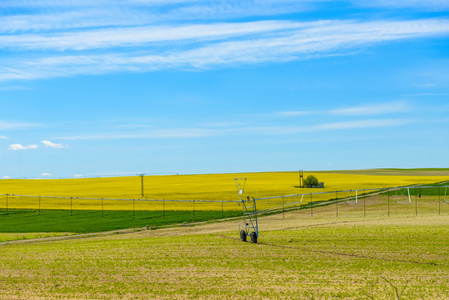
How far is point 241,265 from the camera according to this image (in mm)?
24000

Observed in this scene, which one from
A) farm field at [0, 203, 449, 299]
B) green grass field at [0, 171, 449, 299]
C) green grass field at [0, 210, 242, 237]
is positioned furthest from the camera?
Result: green grass field at [0, 210, 242, 237]

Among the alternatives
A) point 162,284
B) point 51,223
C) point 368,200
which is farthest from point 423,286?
point 368,200

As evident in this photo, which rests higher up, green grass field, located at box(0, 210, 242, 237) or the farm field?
green grass field, located at box(0, 210, 242, 237)

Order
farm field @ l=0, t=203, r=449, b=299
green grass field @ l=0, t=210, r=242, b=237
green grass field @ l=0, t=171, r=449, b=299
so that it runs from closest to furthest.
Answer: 1. farm field @ l=0, t=203, r=449, b=299
2. green grass field @ l=0, t=171, r=449, b=299
3. green grass field @ l=0, t=210, r=242, b=237

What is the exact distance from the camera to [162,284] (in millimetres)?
20453

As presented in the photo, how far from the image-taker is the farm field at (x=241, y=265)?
19.0m

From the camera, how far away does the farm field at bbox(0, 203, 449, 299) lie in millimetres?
19031

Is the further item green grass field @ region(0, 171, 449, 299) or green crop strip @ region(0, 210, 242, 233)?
green crop strip @ region(0, 210, 242, 233)

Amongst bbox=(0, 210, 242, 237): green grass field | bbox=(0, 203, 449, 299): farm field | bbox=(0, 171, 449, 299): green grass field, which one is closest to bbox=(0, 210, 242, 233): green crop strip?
bbox=(0, 210, 242, 237): green grass field

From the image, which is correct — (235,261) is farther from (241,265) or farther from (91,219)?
(91,219)

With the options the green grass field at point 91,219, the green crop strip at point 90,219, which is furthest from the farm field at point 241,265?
the green crop strip at point 90,219

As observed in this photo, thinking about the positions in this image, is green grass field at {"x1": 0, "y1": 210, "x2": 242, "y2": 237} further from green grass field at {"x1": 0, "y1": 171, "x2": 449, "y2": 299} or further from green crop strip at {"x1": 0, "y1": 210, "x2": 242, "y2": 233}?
green grass field at {"x1": 0, "y1": 171, "x2": 449, "y2": 299}

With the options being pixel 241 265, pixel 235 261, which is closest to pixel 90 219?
pixel 235 261

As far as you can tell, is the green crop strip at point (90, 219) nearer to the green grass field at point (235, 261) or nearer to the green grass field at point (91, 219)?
the green grass field at point (91, 219)
